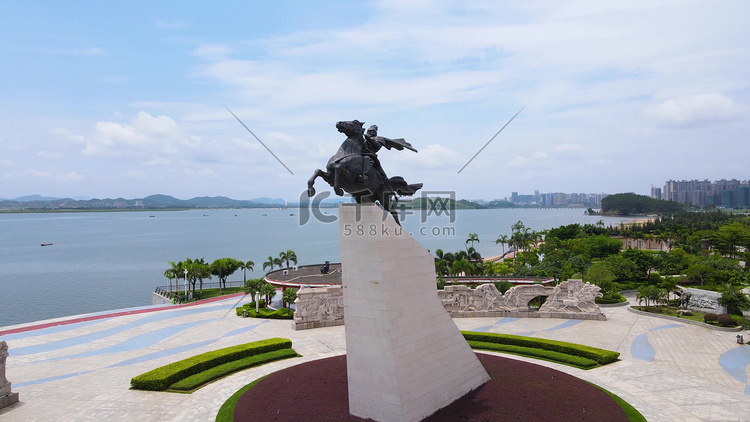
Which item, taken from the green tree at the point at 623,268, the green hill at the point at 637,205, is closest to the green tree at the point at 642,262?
the green tree at the point at 623,268

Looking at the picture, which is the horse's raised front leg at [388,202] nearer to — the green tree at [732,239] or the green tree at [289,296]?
the green tree at [289,296]

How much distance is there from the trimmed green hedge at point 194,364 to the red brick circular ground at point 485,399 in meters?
3.08

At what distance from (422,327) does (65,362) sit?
16051 millimetres

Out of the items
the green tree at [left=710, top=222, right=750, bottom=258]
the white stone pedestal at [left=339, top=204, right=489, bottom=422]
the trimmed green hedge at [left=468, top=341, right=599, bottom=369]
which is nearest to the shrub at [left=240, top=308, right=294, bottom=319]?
the trimmed green hedge at [left=468, top=341, right=599, bottom=369]

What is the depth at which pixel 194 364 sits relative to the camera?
17.3 metres

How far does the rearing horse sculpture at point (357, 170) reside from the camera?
1280 cm

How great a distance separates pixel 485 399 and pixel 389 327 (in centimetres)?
412

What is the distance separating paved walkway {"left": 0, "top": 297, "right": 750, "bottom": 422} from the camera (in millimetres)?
14188

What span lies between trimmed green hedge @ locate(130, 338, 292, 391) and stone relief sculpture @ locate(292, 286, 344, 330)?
414cm

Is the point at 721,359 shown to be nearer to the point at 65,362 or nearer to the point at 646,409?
the point at 646,409

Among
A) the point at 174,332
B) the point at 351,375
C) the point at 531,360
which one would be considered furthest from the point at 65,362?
the point at 531,360

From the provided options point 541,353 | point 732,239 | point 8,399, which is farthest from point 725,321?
point 732,239

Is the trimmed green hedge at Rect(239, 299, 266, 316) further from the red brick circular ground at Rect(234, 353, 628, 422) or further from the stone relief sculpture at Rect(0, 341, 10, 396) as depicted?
the stone relief sculpture at Rect(0, 341, 10, 396)

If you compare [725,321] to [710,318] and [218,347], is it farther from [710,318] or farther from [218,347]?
[218,347]
